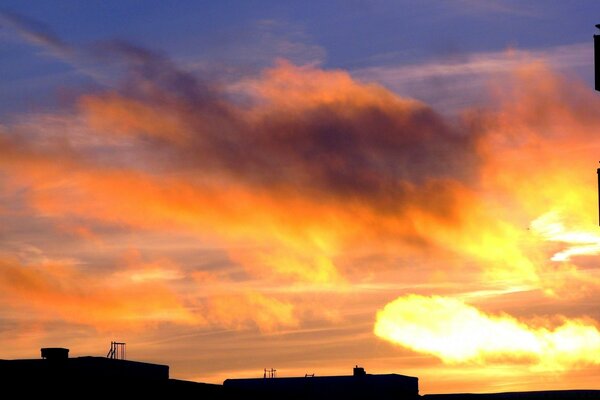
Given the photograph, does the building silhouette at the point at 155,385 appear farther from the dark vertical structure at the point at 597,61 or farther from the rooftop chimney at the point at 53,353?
the dark vertical structure at the point at 597,61

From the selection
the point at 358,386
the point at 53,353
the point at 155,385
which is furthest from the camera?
the point at 358,386

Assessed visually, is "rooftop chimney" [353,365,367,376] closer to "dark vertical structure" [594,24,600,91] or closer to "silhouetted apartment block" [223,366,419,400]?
"silhouetted apartment block" [223,366,419,400]

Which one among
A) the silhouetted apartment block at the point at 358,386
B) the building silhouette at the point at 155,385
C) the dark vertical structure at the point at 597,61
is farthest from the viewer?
the silhouetted apartment block at the point at 358,386

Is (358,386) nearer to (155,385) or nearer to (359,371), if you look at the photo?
(359,371)

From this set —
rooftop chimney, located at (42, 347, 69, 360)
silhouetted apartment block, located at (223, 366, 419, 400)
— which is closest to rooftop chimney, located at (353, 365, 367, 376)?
silhouetted apartment block, located at (223, 366, 419, 400)

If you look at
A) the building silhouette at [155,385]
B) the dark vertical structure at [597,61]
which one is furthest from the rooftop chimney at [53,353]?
the dark vertical structure at [597,61]

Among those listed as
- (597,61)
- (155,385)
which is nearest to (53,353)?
(155,385)

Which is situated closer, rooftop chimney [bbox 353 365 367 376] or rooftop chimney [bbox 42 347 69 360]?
rooftop chimney [bbox 42 347 69 360]

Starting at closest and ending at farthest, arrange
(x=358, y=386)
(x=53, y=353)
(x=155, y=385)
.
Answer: (x=155, y=385) < (x=53, y=353) < (x=358, y=386)

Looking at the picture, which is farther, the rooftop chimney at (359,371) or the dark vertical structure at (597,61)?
the rooftop chimney at (359,371)

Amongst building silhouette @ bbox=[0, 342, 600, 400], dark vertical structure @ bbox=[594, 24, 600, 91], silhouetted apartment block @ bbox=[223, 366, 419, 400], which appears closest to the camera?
building silhouette @ bbox=[0, 342, 600, 400]

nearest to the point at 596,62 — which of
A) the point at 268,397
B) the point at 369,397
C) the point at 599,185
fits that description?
the point at 599,185

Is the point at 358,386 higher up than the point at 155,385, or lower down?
higher up

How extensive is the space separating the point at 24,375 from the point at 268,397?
2460cm
